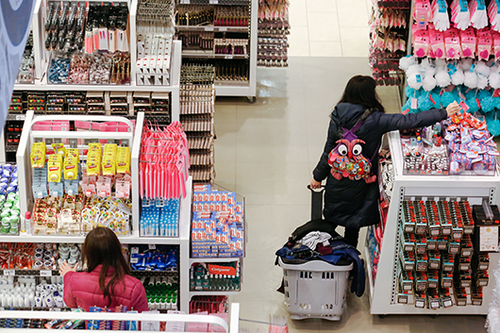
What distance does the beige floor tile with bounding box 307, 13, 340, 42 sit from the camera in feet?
33.8

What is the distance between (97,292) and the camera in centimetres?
389

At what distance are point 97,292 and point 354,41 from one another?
7226 millimetres

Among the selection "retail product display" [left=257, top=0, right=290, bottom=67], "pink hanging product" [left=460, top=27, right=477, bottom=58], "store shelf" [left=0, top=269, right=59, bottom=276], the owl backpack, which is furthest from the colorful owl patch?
"retail product display" [left=257, top=0, right=290, bottom=67]

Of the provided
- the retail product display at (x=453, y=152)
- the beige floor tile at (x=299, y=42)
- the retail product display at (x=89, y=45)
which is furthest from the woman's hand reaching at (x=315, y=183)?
the beige floor tile at (x=299, y=42)

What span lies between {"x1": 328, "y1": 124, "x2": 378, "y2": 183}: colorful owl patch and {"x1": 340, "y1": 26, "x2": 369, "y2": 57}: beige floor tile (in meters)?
4.78

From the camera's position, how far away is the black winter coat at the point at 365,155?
514 cm

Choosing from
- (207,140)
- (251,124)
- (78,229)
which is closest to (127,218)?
(78,229)

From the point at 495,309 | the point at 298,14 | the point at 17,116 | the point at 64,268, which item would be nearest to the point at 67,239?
the point at 64,268

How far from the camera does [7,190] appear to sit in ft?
15.6

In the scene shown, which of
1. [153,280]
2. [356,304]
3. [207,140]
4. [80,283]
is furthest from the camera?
[207,140]

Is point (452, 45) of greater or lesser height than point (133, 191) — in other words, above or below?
above

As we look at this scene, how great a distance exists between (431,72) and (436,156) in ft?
8.48

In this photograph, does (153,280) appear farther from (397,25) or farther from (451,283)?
(397,25)

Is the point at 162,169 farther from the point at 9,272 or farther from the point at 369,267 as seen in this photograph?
the point at 369,267
